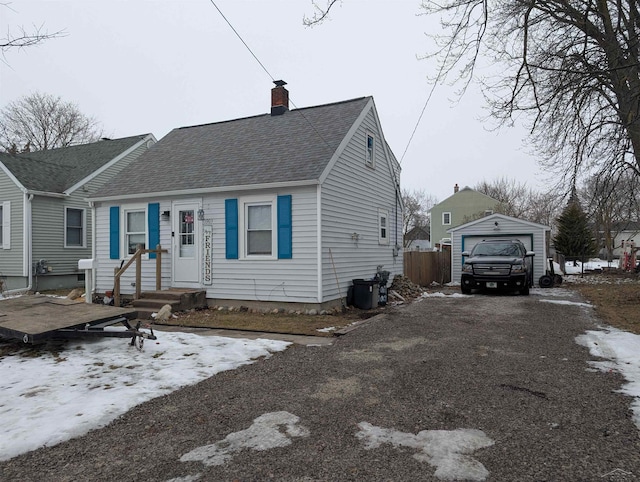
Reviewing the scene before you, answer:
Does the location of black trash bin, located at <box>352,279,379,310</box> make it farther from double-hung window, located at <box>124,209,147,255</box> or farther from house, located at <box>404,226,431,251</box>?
house, located at <box>404,226,431,251</box>

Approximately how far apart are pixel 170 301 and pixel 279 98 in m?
7.79

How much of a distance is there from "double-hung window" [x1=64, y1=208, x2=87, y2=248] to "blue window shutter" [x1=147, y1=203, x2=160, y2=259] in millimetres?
6863

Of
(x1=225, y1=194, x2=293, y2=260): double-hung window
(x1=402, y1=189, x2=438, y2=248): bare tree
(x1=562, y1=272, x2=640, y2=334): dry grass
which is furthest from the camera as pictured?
(x1=402, y1=189, x2=438, y2=248): bare tree

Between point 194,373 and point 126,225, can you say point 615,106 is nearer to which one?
point 194,373

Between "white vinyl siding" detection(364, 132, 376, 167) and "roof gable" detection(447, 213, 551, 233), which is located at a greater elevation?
"white vinyl siding" detection(364, 132, 376, 167)

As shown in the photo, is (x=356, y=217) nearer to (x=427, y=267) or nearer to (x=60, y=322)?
(x=60, y=322)

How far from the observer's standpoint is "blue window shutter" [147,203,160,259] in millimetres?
11883

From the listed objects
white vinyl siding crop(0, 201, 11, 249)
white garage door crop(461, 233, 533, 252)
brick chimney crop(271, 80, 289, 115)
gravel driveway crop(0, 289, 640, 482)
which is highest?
brick chimney crop(271, 80, 289, 115)

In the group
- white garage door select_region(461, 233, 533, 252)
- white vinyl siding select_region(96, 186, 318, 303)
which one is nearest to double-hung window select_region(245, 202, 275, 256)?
white vinyl siding select_region(96, 186, 318, 303)

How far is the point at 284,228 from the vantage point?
33.8ft

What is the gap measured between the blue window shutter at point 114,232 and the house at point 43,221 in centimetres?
456

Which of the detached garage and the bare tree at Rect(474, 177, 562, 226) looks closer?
the detached garage

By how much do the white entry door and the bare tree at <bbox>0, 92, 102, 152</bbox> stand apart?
91.1 feet

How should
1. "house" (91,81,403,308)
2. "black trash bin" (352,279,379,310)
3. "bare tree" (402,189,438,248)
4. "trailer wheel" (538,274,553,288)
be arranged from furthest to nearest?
"bare tree" (402,189,438,248) < "trailer wheel" (538,274,553,288) < "black trash bin" (352,279,379,310) < "house" (91,81,403,308)
